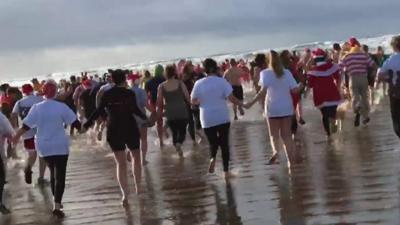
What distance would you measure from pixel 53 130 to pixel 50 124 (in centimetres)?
8

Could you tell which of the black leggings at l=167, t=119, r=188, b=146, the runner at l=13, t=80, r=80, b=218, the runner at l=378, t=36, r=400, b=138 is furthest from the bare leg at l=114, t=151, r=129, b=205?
the black leggings at l=167, t=119, r=188, b=146

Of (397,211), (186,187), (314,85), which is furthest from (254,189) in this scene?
(314,85)

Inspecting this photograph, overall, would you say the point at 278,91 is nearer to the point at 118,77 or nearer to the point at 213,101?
the point at 213,101

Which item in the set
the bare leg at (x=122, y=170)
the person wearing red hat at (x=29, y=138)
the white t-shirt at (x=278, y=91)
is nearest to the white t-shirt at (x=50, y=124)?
the bare leg at (x=122, y=170)

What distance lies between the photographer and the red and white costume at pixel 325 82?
13031 mm

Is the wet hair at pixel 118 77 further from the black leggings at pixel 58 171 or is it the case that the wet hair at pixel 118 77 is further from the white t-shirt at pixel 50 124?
the black leggings at pixel 58 171

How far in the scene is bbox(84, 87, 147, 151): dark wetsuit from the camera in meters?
8.97

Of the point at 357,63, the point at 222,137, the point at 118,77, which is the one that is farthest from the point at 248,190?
the point at 357,63

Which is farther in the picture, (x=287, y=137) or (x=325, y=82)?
(x=325, y=82)

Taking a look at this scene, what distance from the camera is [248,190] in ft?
30.2

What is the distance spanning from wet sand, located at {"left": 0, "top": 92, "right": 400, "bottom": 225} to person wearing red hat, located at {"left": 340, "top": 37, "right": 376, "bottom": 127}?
717mm

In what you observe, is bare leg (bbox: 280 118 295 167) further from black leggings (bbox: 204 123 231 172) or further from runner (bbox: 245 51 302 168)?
black leggings (bbox: 204 123 231 172)

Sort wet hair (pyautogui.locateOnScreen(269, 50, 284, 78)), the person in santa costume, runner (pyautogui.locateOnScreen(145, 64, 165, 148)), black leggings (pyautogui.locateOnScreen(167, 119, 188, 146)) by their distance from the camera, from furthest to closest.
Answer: runner (pyautogui.locateOnScreen(145, 64, 165, 148)) < black leggings (pyautogui.locateOnScreen(167, 119, 188, 146)) < the person in santa costume < wet hair (pyautogui.locateOnScreen(269, 50, 284, 78))

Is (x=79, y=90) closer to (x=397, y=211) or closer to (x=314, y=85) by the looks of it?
(x=314, y=85)
